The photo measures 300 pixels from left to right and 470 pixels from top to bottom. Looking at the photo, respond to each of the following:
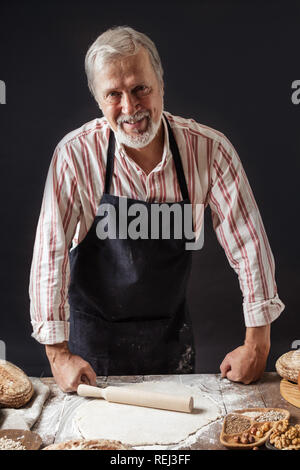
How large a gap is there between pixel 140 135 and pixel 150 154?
18cm

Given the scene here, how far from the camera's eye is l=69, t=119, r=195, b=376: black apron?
2.48 m

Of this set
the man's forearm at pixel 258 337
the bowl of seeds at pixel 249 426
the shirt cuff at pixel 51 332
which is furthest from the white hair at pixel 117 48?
the bowl of seeds at pixel 249 426

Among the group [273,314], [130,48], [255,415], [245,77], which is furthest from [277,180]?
[255,415]

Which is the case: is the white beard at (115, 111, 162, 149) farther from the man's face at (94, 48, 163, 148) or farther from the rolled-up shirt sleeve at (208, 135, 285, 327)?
the rolled-up shirt sleeve at (208, 135, 285, 327)

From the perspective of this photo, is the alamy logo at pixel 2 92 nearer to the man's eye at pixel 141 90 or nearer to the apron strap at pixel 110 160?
the apron strap at pixel 110 160

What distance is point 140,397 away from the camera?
207cm

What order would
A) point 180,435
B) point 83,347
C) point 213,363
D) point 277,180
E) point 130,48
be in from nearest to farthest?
point 180,435 < point 130,48 < point 83,347 < point 277,180 < point 213,363

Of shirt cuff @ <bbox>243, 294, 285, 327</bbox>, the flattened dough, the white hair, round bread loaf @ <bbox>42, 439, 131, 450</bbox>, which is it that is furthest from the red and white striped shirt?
round bread loaf @ <bbox>42, 439, 131, 450</bbox>

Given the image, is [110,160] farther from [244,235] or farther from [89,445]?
[89,445]

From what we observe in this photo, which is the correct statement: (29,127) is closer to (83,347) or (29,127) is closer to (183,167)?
(183,167)

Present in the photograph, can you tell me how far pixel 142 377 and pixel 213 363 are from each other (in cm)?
107

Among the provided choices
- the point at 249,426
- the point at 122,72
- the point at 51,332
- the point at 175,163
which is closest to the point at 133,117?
the point at 122,72

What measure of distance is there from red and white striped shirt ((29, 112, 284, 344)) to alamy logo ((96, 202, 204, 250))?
0.04 metres

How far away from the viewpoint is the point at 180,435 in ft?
6.27
